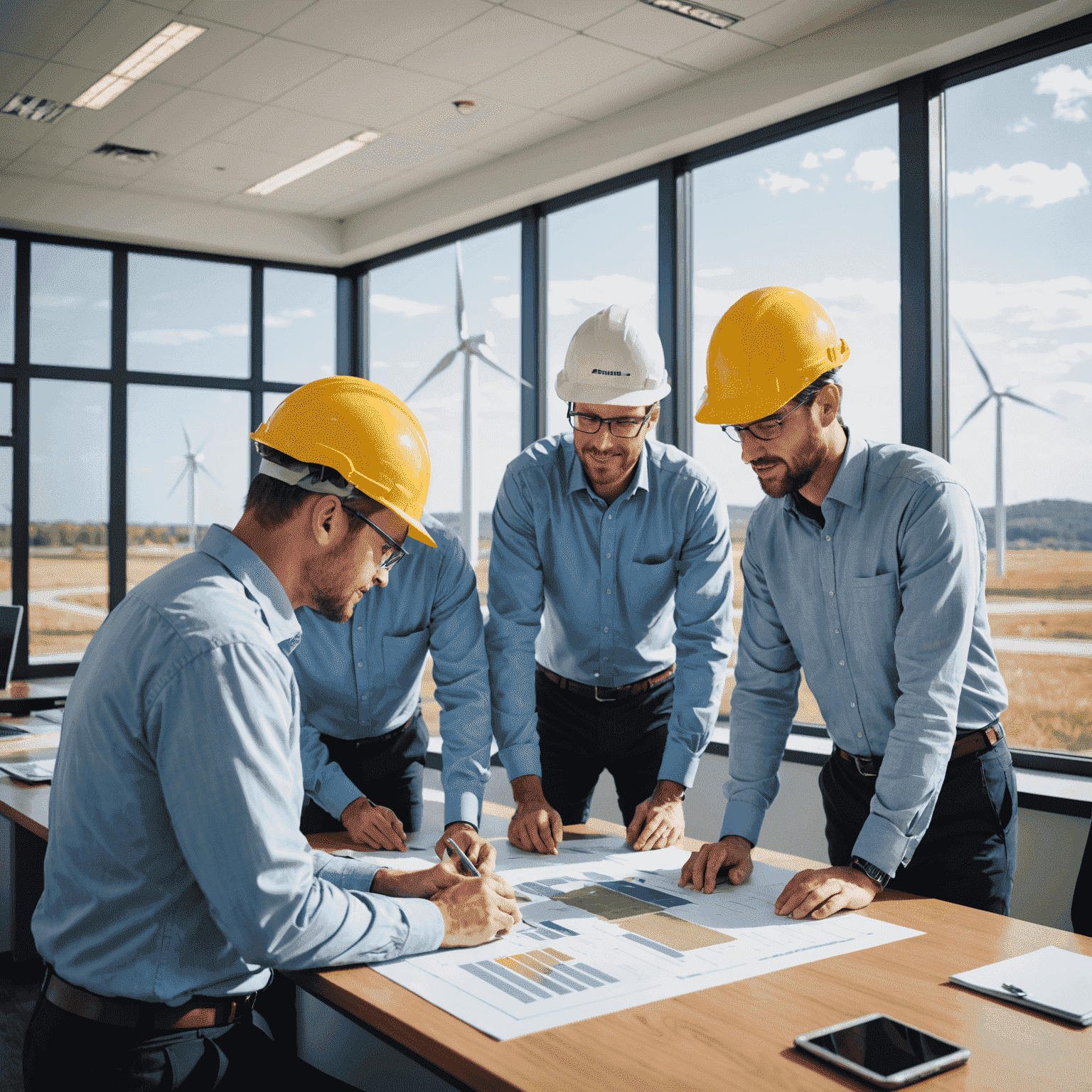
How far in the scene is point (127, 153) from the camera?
5.38 m

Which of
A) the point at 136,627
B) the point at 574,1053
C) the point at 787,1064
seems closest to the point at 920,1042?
the point at 787,1064

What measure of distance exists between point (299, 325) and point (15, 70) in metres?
2.78

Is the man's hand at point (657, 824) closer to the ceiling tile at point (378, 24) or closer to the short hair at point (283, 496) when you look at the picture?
the short hair at point (283, 496)

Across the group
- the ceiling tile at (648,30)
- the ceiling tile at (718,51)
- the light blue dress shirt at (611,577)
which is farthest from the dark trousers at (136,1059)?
the ceiling tile at (718,51)

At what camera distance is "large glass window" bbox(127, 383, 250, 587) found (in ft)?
21.3

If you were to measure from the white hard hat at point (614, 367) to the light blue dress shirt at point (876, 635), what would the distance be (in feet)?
1.41

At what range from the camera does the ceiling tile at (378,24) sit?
3.71m

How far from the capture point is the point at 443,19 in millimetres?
3832

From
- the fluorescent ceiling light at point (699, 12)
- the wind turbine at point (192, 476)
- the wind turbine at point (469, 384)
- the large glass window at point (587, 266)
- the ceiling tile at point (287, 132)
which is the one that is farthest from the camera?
the wind turbine at point (192, 476)

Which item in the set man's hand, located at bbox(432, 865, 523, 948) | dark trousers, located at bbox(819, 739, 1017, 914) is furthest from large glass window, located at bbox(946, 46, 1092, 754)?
man's hand, located at bbox(432, 865, 523, 948)

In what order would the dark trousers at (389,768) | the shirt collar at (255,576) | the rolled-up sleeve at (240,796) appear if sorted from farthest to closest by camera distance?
the dark trousers at (389,768), the shirt collar at (255,576), the rolled-up sleeve at (240,796)

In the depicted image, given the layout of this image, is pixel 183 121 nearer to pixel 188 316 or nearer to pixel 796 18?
pixel 188 316

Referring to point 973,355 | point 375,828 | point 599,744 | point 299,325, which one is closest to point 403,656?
point 375,828

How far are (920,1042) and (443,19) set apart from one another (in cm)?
375
